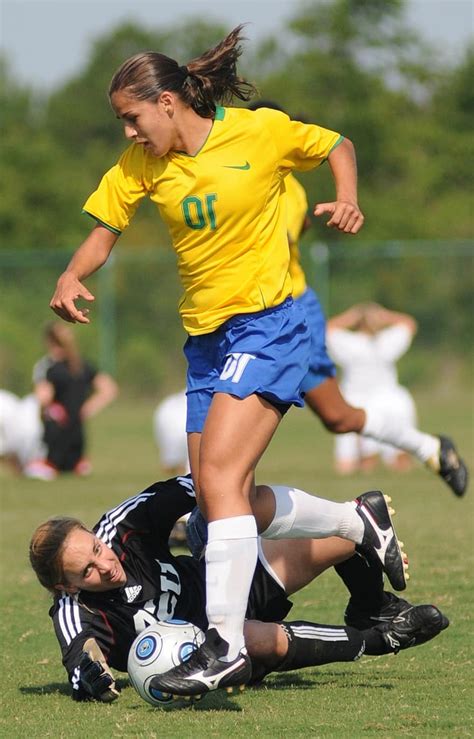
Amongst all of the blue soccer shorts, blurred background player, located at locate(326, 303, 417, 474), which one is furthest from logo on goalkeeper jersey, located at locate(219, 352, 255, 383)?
blurred background player, located at locate(326, 303, 417, 474)

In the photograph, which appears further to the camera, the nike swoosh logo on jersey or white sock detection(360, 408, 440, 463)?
white sock detection(360, 408, 440, 463)

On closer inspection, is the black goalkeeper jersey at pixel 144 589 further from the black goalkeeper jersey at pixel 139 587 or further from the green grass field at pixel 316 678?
the green grass field at pixel 316 678

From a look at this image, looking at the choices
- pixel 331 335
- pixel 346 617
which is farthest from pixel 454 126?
pixel 346 617

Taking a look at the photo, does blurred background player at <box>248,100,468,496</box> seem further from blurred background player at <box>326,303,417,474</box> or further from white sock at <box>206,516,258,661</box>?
blurred background player at <box>326,303,417,474</box>

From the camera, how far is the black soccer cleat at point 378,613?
16.9 feet

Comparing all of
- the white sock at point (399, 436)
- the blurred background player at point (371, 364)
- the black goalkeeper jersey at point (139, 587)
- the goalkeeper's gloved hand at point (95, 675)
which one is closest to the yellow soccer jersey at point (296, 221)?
the white sock at point (399, 436)

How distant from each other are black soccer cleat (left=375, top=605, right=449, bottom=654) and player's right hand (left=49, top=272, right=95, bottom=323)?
161cm

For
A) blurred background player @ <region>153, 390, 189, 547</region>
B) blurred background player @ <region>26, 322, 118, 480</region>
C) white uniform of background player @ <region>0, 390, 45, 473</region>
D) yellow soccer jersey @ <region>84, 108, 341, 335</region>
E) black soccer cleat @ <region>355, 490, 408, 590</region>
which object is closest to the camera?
yellow soccer jersey @ <region>84, 108, 341, 335</region>

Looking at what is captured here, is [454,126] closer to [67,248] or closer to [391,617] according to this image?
[67,248]

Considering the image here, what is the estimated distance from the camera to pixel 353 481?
13.0 meters

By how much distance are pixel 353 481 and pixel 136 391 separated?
13728 millimetres

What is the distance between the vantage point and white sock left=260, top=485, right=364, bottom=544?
4957 millimetres

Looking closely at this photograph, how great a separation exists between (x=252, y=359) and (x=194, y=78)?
3.49 feet

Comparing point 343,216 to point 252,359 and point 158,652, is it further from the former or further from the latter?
point 158,652
